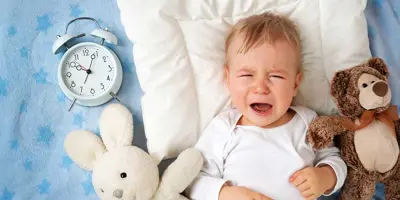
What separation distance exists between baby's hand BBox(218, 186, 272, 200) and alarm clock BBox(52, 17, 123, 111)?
47 cm

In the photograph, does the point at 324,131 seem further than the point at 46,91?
No

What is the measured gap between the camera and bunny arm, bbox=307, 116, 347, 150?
3.73ft

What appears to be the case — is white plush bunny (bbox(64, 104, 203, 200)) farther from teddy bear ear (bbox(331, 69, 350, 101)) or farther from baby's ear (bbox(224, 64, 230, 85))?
teddy bear ear (bbox(331, 69, 350, 101))

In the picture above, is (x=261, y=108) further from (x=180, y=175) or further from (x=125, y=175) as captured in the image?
(x=125, y=175)

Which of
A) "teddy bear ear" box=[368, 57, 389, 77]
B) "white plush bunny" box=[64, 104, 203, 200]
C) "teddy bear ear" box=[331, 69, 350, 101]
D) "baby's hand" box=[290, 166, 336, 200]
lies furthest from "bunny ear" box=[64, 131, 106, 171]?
"teddy bear ear" box=[368, 57, 389, 77]

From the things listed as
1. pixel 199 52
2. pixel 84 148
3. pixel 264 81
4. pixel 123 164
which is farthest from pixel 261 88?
pixel 84 148

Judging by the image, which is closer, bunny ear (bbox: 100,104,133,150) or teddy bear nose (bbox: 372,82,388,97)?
teddy bear nose (bbox: 372,82,388,97)

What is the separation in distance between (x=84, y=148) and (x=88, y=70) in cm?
25

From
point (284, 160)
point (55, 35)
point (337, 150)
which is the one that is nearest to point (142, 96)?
point (55, 35)

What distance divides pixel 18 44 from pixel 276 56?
854 millimetres

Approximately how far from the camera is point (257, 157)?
1150 millimetres

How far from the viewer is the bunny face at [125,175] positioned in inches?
43.6

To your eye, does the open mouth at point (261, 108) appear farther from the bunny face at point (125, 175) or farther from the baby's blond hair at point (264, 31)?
the bunny face at point (125, 175)

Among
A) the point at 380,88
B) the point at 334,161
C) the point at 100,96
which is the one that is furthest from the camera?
the point at 100,96
